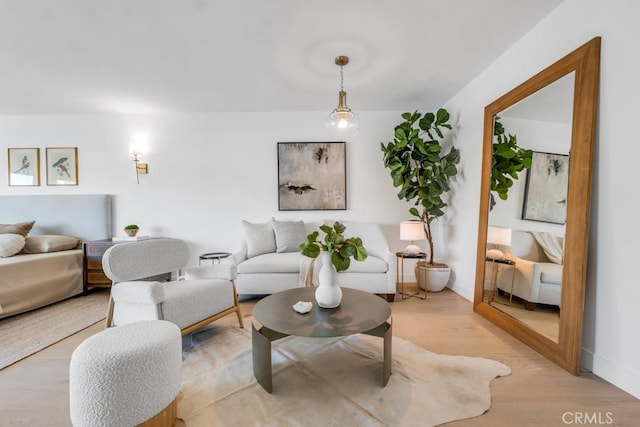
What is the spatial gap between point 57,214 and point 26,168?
0.89 m

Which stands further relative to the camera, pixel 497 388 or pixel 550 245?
pixel 550 245

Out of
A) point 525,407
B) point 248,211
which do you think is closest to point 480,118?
point 525,407

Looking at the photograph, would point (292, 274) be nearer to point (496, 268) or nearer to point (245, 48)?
point (496, 268)

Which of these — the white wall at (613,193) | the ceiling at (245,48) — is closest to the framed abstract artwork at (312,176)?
the ceiling at (245,48)

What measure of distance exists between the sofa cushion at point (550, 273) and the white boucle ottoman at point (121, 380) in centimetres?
243

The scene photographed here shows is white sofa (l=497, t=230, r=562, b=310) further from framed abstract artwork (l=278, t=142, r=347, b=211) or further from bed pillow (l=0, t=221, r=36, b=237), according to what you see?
bed pillow (l=0, t=221, r=36, b=237)

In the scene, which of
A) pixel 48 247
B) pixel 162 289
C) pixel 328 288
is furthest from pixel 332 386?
pixel 48 247

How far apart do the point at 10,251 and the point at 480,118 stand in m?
5.34

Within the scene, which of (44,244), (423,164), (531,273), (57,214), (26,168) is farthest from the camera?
(26,168)

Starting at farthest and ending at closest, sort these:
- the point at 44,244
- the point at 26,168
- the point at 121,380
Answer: the point at 26,168 → the point at 44,244 → the point at 121,380

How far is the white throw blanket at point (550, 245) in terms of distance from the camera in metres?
1.84

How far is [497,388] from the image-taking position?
1.56m

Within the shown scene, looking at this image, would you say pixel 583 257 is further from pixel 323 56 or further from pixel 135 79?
pixel 135 79

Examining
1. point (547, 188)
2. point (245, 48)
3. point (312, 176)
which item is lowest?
point (547, 188)
